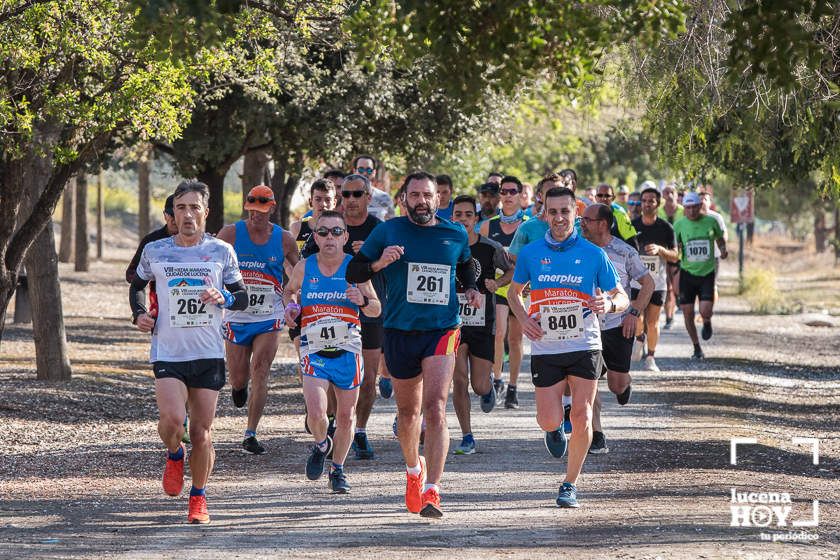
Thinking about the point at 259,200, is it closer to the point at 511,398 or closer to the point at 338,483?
the point at 338,483

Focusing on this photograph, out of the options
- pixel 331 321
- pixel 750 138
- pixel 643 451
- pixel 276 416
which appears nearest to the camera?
pixel 331 321

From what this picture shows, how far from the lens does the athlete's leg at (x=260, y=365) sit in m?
12.0

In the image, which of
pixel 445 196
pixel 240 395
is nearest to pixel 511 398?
pixel 445 196

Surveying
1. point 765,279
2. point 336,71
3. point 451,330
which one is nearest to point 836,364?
point 336,71

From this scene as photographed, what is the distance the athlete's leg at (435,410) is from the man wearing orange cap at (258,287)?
2918 millimetres

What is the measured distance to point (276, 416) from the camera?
49.8ft

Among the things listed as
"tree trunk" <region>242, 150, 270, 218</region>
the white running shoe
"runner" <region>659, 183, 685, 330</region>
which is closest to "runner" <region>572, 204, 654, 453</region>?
the white running shoe

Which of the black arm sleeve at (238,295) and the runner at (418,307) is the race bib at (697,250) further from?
the black arm sleeve at (238,295)

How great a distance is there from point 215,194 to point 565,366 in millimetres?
16683

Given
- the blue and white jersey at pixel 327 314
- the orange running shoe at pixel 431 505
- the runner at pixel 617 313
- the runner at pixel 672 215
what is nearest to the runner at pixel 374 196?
the runner at pixel 617 313

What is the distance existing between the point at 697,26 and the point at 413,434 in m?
4.93

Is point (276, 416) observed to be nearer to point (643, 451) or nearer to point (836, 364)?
point (643, 451)

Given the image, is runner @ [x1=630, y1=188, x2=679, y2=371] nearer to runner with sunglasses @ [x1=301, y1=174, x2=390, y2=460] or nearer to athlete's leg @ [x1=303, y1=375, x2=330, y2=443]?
runner with sunglasses @ [x1=301, y1=174, x2=390, y2=460]

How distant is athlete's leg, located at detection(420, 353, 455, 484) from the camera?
9203 millimetres
